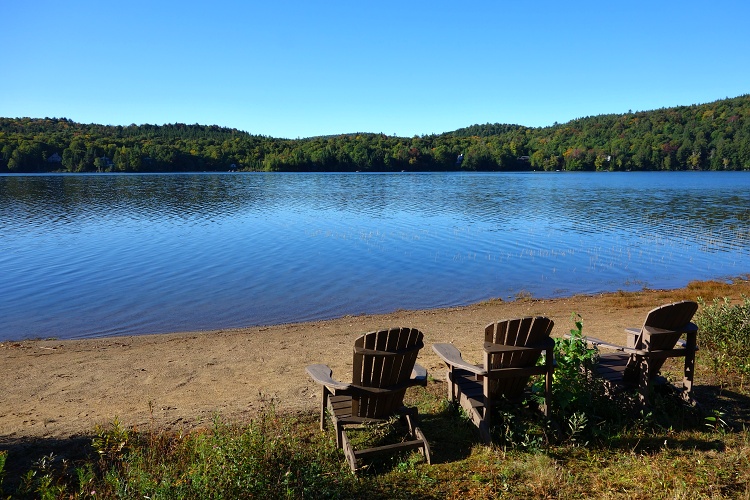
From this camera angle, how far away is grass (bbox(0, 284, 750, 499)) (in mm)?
3930

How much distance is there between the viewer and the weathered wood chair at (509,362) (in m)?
4.77

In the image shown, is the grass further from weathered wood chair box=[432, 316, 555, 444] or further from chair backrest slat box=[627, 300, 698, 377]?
chair backrest slat box=[627, 300, 698, 377]

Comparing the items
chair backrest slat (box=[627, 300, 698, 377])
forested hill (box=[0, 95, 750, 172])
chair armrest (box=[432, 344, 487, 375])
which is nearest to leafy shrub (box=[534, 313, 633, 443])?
chair backrest slat (box=[627, 300, 698, 377])

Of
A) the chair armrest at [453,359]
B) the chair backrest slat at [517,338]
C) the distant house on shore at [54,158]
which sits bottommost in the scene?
the chair armrest at [453,359]

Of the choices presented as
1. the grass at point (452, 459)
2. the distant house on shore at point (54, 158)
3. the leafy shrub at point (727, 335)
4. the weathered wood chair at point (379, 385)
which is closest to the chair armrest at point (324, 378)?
the weathered wood chair at point (379, 385)

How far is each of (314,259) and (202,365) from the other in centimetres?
1254

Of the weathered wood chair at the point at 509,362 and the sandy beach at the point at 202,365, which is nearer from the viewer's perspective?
the weathered wood chair at the point at 509,362

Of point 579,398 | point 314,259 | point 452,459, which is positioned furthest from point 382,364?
point 314,259

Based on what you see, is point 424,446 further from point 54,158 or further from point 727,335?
point 54,158

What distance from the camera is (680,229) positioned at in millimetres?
29391

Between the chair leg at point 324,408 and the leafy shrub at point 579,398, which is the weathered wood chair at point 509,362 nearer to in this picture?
the leafy shrub at point 579,398

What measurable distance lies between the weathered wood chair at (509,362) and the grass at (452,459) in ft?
0.60

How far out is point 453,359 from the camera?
5.41m

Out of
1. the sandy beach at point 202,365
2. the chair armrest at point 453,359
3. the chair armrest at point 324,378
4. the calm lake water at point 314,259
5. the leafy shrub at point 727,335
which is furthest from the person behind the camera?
the calm lake water at point 314,259
